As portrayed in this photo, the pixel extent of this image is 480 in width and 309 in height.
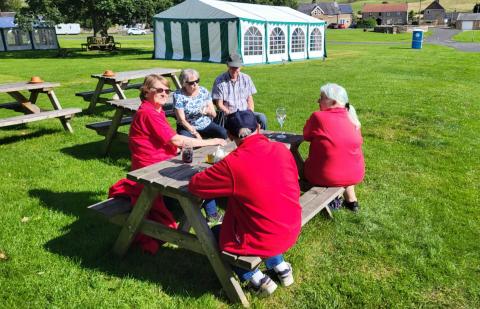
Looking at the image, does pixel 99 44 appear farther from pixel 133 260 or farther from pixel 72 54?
pixel 133 260

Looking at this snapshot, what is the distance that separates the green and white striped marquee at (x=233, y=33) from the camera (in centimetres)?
2122

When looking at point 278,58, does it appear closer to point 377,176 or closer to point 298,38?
point 298,38

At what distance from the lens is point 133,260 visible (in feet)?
12.3

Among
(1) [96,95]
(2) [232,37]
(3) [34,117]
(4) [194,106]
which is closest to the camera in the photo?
(4) [194,106]

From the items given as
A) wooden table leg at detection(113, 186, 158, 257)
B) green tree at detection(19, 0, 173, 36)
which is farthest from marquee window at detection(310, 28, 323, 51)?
wooden table leg at detection(113, 186, 158, 257)

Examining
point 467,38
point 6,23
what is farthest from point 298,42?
point 467,38

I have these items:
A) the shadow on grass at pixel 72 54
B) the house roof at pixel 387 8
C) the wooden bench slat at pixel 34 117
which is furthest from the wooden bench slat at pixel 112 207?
the house roof at pixel 387 8

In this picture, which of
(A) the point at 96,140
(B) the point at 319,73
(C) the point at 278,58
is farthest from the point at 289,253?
(C) the point at 278,58

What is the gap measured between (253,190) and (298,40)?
23.0m

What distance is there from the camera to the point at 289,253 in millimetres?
3828

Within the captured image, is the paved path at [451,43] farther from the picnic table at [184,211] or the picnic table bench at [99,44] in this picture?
the picnic table at [184,211]

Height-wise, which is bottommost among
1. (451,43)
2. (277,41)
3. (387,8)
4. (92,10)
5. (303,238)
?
(303,238)

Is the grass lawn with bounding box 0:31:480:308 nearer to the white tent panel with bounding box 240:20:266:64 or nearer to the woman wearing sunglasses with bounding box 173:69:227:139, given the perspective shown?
the woman wearing sunglasses with bounding box 173:69:227:139

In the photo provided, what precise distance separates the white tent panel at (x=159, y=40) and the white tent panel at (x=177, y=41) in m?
0.88
